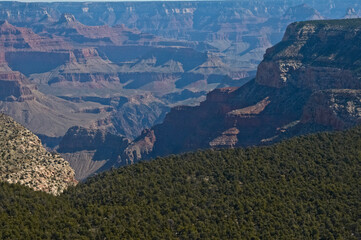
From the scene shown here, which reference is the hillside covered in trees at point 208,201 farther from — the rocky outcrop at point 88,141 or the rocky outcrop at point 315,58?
the rocky outcrop at point 88,141

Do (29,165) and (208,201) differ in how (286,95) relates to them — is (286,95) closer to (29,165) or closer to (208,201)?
(29,165)

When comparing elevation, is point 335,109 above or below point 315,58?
below

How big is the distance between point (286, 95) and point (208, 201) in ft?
345

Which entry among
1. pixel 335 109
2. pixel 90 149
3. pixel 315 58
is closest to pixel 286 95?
pixel 315 58

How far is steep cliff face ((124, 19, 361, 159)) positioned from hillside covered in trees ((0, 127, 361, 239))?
203 ft

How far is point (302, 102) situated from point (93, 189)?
101826mm

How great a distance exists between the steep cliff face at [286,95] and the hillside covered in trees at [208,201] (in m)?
62.0

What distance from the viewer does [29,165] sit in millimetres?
62844

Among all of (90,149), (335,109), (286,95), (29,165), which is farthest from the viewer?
(90,149)

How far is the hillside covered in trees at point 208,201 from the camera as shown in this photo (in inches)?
1938

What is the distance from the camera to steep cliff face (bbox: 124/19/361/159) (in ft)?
439

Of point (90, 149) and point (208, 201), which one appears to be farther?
point (90, 149)

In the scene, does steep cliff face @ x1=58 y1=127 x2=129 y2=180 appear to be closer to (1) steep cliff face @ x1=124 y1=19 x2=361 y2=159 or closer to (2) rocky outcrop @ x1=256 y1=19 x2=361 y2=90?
(1) steep cliff face @ x1=124 y1=19 x2=361 y2=159

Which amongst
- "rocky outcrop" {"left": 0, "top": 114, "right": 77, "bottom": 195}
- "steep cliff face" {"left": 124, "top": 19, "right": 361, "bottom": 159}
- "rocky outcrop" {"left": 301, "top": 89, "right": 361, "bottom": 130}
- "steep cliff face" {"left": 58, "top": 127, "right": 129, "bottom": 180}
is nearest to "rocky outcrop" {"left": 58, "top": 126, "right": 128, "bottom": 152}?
"steep cliff face" {"left": 58, "top": 127, "right": 129, "bottom": 180}
